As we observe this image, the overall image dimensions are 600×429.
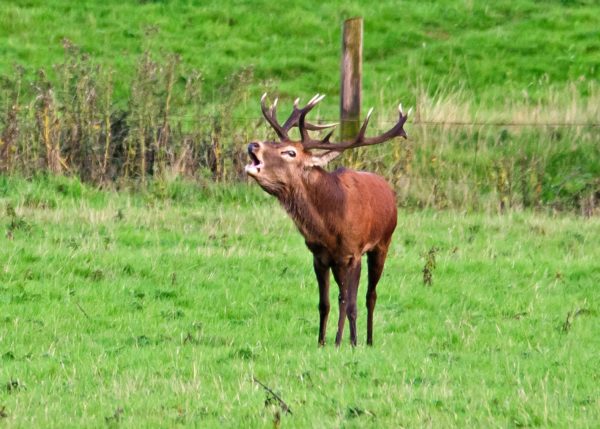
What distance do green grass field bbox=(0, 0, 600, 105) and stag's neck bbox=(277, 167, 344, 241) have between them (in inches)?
525

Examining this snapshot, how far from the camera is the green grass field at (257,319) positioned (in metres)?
7.50

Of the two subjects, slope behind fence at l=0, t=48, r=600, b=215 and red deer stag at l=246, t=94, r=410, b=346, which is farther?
slope behind fence at l=0, t=48, r=600, b=215

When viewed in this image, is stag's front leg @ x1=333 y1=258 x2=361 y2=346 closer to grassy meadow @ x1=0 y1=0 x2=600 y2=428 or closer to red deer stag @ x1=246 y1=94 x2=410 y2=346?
red deer stag @ x1=246 y1=94 x2=410 y2=346

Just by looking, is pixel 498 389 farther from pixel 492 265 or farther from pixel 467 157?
pixel 467 157

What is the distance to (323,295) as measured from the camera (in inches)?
393

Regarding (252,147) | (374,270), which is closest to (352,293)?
(374,270)

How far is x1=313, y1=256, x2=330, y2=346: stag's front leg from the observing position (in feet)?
32.4

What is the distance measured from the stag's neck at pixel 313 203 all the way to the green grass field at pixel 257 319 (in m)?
0.90

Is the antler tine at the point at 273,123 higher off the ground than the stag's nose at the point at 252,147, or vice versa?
the antler tine at the point at 273,123

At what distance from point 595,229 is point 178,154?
18.3 feet

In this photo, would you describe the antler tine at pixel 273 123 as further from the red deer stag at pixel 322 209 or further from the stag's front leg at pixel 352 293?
the stag's front leg at pixel 352 293

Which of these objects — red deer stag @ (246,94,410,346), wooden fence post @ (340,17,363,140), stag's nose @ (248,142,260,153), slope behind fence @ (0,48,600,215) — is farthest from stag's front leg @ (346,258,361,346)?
wooden fence post @ (340,17,363,140)

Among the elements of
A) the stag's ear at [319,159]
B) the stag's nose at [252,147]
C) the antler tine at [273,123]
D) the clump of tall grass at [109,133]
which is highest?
the antler tine at [273,123]

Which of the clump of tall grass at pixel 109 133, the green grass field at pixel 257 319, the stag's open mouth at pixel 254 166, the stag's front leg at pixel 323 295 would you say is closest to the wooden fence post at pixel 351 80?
the clump of tall grass at pixel 109 133
